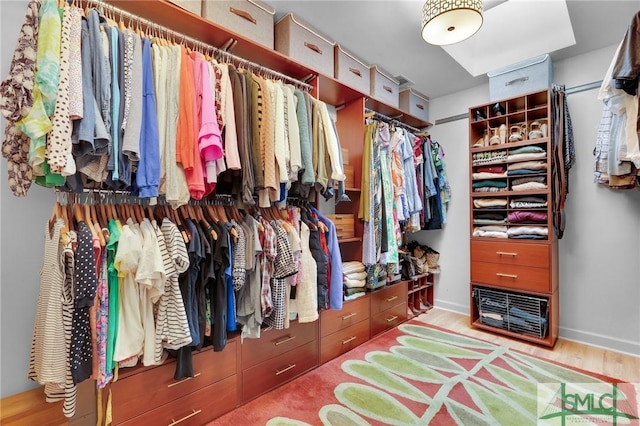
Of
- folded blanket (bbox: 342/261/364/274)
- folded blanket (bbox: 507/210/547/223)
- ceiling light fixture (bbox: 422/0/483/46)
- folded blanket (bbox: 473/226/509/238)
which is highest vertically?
ceiling light fixture (bbox: 422/0/483/46)

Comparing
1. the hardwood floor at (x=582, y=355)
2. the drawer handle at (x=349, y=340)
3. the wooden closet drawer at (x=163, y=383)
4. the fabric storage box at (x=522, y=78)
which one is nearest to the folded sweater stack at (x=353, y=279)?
the drawer handle at (x=349, y=340)

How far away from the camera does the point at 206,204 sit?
68.2 inches

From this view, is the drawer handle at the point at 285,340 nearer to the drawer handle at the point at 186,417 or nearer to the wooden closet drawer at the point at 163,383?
the wooden closet drawer at the point at 163,383

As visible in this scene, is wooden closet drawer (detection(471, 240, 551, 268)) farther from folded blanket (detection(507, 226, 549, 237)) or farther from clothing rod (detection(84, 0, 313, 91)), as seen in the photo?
clothing rod (detection(84, 0, 313, 91))

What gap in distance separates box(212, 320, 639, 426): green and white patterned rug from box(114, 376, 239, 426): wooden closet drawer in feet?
0.21

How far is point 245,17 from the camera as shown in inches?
68.2

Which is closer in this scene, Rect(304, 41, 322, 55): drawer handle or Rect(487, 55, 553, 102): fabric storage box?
Rect(304, 41, 322, 55): drawer handle

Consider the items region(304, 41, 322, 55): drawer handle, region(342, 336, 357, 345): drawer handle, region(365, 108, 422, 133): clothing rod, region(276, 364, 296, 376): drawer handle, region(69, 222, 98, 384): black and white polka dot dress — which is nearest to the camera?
region(69, 222, 98, 384): black and white polka dot dress

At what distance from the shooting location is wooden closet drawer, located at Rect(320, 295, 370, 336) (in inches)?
84.4

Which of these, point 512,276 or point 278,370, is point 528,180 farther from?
point 278,370

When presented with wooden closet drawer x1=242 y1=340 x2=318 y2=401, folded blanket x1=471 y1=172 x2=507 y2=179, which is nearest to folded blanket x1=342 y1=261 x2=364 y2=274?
wooden closet drawer x1=242 y1=340 x2=318 y2=401

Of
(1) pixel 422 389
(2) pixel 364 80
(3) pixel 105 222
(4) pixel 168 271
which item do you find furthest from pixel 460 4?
(1) pixel 422 389

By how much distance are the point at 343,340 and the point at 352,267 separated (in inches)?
22.6

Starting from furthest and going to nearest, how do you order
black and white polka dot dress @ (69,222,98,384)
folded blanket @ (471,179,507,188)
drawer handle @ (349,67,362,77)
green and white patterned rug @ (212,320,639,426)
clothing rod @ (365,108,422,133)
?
clothing rod @ (365,108,422,133), folded blanket @ (471,179,507,188), drawer handle @ (349,67,362,77), green and white patterned rug @ (212,320,639,426), black and white polka dot dress @ (69,222,98,384)
